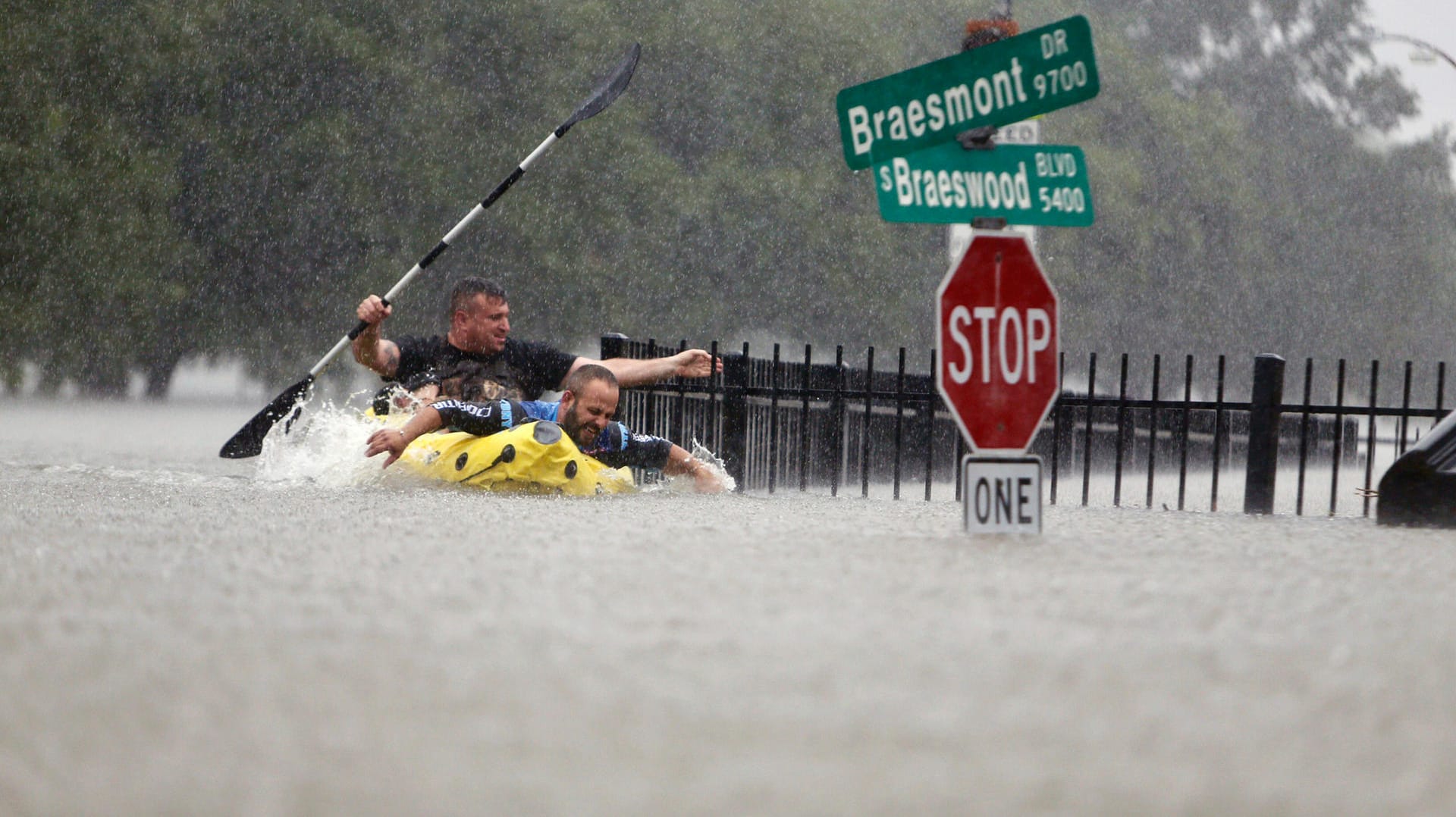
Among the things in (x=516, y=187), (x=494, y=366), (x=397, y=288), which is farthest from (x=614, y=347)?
(x=516, y=187)

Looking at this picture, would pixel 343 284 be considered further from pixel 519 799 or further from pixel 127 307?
pixel 519 799

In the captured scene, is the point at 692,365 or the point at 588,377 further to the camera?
the point at 692,365

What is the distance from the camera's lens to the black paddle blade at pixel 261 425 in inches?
537

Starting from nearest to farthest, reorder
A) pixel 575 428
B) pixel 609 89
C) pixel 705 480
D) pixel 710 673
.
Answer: pixel 710 673, pixel 575 428, pixel 705 480, pixel 609 89

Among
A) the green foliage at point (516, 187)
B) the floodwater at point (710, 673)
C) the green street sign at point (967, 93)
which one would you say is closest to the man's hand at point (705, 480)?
the floodwater at point (710, 673)

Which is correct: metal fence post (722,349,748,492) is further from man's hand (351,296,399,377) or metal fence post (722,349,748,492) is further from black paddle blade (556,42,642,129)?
man's hand (351,296,399,377)

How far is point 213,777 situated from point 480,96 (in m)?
32.6

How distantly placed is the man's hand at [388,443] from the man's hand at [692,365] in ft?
6.20

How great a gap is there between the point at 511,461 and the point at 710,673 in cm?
689

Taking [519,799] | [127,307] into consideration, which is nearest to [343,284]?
[127,307]

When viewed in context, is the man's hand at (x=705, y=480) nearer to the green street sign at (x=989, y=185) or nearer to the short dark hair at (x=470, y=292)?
the short dark hair at (x=470, y=292)

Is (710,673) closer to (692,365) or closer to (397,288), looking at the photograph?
(692,365)

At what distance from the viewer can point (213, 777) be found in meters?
3.32

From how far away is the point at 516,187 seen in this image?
34406 millimetres
